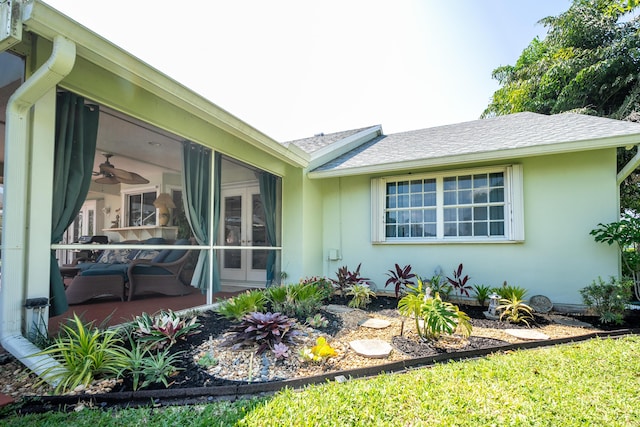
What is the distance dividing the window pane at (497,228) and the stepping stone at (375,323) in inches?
112

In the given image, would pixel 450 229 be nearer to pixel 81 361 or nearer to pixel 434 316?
pixel 434 316

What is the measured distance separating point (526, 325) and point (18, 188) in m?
5.86

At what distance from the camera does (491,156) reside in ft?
17.2

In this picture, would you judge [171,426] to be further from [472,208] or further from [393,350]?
[472,208]

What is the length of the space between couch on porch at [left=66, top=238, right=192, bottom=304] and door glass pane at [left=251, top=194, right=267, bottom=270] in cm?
149

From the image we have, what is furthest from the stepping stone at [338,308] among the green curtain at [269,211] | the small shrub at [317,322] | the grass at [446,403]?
the grass at [446,403]

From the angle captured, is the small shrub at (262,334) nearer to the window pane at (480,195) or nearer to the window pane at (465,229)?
the window pane at (465,229)

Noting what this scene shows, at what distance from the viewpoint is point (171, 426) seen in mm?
1817

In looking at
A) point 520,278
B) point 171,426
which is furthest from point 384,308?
point 171,426

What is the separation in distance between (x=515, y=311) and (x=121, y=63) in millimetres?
5571

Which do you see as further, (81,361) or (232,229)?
(232,229)

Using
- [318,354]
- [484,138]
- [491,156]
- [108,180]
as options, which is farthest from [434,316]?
[108,180]

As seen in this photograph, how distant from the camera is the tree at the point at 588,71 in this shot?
1073 cm

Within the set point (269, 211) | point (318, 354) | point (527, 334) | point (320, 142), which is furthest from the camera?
point (320, 142)
